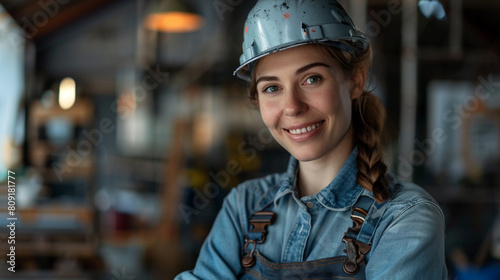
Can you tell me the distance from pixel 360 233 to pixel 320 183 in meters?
0.26

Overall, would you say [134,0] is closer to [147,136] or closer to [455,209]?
[147,136]

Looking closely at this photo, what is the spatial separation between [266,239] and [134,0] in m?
11.0

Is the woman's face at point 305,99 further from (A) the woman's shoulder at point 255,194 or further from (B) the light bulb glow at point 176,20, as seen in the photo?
(B) the light bulb glow at point 176,20

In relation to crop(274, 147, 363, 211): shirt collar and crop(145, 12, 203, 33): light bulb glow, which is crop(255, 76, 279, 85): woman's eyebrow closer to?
crop(274, 147, 363, 211): shirt collar

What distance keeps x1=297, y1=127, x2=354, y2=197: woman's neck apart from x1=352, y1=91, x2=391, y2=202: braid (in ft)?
0.12

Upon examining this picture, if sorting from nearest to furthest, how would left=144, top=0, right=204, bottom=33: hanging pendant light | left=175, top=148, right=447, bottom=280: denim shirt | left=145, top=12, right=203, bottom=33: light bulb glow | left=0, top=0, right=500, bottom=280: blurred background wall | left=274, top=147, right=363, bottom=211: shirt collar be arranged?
left=175, top=148, right=447, bottom=280: denim shirt → left=274, top=147, right=363, bottom=211: shirt collar → left=0, top=0, right=500, bottom=280: blurred background wall → left=144, top=0, right=204, bottom=33: hanging pendant light → left=145, top=12, right=203, bottom=33: light bulb glow

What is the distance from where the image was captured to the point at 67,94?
6504 mm

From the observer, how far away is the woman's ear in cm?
145

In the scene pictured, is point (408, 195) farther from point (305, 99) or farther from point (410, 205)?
point (305, 99)

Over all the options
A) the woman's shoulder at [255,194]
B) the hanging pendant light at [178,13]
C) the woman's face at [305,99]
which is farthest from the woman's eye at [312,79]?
the hanging pendant light at [178,13]

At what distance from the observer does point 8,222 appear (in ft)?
6.32

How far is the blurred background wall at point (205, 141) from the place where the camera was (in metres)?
3.92

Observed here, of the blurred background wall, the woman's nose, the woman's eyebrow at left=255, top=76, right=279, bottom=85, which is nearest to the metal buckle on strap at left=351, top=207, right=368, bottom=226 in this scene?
the woman's nose

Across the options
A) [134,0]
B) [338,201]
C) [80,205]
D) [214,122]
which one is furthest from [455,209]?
[134,0]
